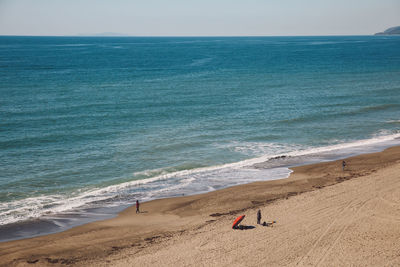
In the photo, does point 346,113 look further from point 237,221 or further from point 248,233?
point 248,233

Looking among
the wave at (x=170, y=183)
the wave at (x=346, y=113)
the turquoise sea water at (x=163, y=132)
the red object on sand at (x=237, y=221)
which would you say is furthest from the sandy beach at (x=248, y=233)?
the wave at (x=346, y=113)

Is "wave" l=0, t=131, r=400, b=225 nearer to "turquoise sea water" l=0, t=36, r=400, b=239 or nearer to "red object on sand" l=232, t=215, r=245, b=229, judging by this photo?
"turquoise sea water" l=0, t=36, r=400, b=239

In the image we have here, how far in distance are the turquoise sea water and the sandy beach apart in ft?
12.6

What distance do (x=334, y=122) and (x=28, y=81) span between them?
57003mm

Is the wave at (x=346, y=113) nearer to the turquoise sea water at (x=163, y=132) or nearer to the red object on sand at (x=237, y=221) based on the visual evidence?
the turquoise sea water at (x=163, y=132)

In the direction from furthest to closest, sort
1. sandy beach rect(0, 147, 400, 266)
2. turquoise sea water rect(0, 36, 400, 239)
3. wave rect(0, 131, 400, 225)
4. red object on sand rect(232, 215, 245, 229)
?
turquoise sea water rect(0, 36, 400, 239) → wave rect(0, 131, 400, 225) → red object on sand rect(232, 215, 245, 229) → sandy beach rect(0, 147, 400, 266)

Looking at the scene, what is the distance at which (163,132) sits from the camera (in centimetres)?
4469

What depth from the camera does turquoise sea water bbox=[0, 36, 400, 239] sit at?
31281mm

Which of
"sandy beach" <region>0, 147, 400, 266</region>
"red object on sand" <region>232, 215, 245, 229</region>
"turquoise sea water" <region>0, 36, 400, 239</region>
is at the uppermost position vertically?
"turquoise sea water" <region>0, 36, 400, 239</region>

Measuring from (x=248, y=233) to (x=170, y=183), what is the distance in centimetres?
1165

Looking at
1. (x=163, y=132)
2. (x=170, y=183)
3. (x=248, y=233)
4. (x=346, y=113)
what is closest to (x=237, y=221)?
(x=248, y=233)

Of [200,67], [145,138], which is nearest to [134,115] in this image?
[145,138]

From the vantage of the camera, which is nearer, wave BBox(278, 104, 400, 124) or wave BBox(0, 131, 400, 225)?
wave BBox(0, 131, 400, 225)

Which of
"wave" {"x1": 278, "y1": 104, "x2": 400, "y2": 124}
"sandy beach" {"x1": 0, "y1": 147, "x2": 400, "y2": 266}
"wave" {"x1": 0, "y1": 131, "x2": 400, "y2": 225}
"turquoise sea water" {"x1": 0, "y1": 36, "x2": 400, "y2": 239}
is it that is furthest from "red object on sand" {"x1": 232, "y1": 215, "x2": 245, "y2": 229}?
"wave" {"x1": 278, "y1": 104, "x2": 400, "y2": 124}
